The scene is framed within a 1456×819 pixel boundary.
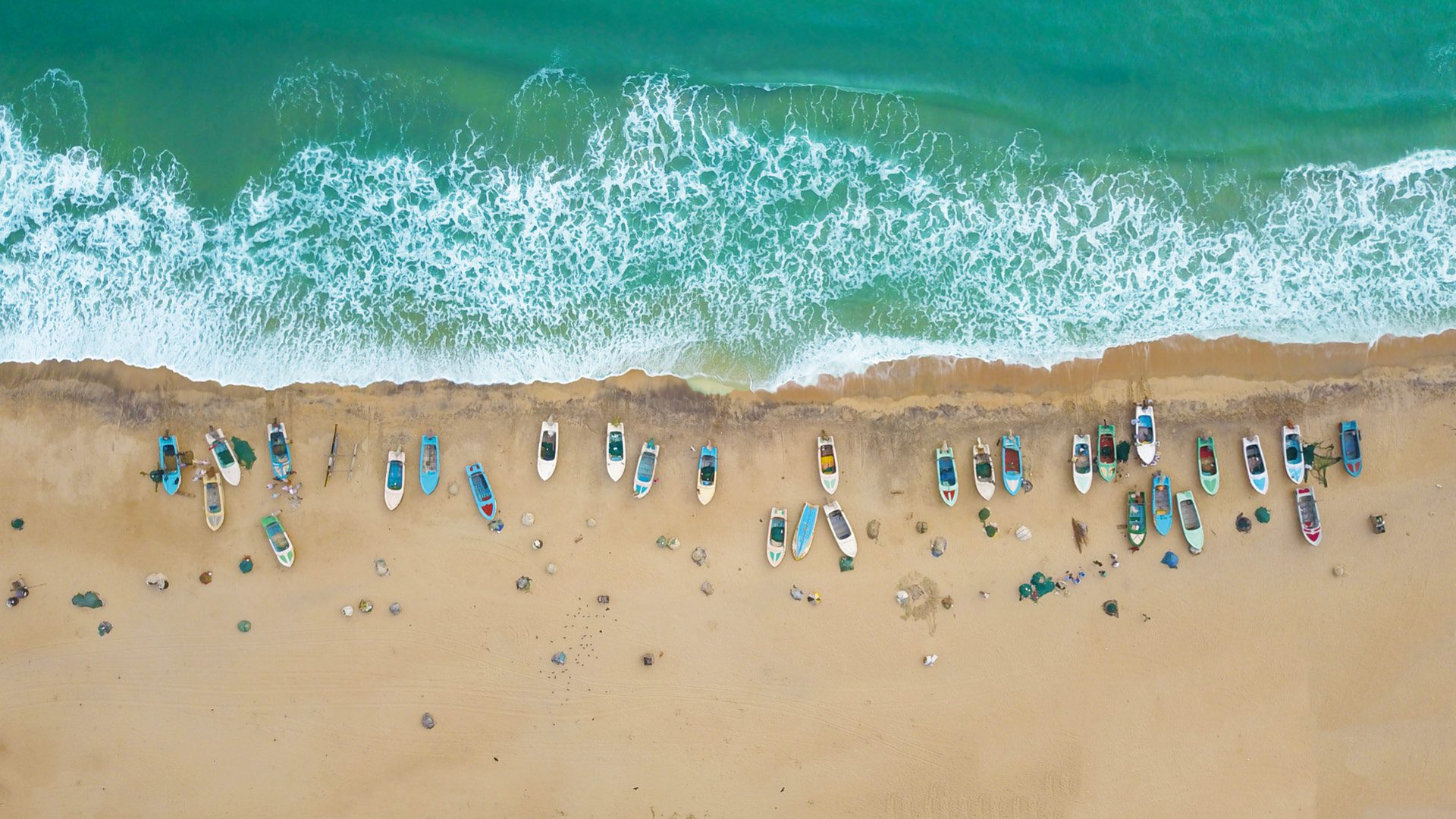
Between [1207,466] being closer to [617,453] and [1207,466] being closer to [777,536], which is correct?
[777,536]

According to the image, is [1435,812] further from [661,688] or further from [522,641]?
[522,641]

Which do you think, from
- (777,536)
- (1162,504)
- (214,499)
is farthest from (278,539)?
(1162,504)

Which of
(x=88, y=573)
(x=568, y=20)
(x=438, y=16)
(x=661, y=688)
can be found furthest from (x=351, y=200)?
(x=661, y=688)

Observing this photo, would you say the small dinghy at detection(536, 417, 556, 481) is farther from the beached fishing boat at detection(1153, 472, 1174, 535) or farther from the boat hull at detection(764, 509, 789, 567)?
the beached fishing boat at detection(1153, 472, 1174, 535)

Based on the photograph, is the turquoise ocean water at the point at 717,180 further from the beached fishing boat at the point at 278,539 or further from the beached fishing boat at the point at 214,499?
the beached fishing boat at the point at 278,539

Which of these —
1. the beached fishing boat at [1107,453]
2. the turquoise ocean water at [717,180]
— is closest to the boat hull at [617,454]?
the turquoise ocean water at [717,180]
